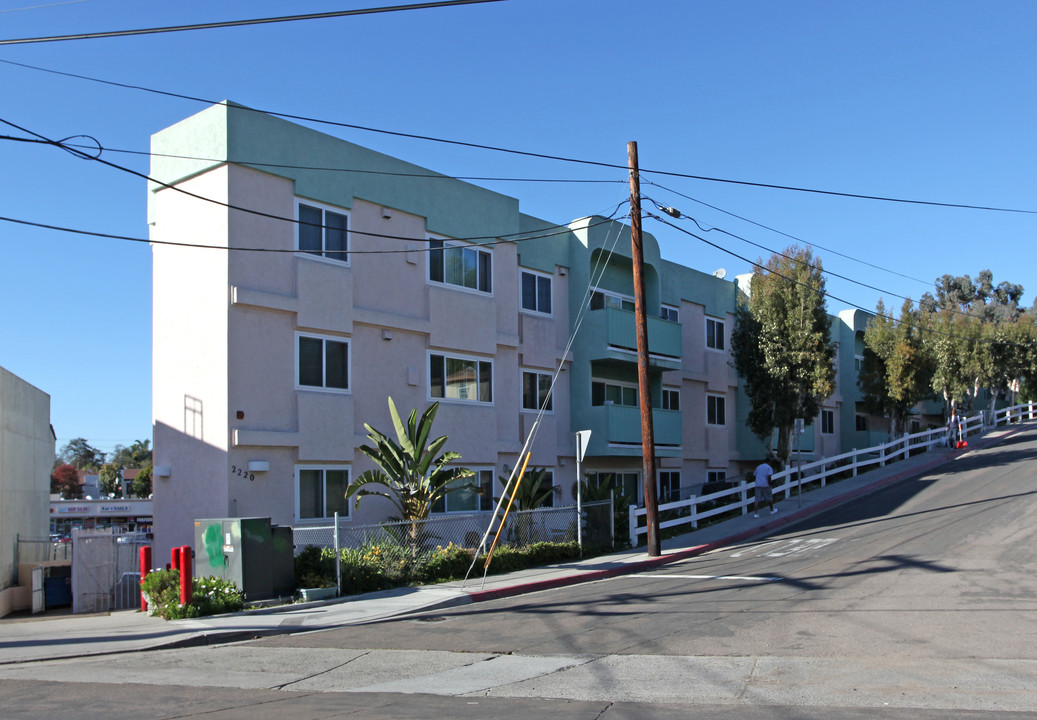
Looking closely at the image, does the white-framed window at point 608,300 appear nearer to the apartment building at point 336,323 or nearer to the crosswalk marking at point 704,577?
the apartment building at point 336,323

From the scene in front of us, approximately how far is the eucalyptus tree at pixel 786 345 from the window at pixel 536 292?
8.00 meters

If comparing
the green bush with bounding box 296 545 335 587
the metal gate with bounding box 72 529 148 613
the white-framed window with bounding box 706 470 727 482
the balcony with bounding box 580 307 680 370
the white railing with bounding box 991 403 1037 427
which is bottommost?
the metal gate with bounding box 72 529 148 613

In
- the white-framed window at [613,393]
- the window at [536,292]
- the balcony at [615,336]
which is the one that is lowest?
the white-framed window at [613,393]

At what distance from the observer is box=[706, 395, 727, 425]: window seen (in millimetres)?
32625

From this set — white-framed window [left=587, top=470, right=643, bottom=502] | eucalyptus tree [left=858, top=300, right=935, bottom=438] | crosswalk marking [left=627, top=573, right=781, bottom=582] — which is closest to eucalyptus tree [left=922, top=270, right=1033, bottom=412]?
eucalyptus tree [left=858, top=300, right=935, bottom=438]

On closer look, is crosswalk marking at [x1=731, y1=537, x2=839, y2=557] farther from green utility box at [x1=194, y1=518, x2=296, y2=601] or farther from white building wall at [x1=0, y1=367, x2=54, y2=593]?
white building wall at [x1=0, y1=367, x2=54, y2=593]

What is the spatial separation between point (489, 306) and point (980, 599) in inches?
534

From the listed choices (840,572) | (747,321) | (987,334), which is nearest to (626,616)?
(840,572)

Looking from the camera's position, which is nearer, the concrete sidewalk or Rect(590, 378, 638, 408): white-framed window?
the concrete sidewalk

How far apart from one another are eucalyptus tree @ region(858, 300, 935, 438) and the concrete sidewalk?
18.8 meters

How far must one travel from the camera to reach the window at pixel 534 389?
81.6 feet

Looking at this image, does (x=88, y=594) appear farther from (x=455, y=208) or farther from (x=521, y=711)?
(x=521, y=711)

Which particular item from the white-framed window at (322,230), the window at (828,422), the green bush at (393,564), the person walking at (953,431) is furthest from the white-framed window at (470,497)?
the person walking at (953,431)

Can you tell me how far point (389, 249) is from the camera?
20781mm
